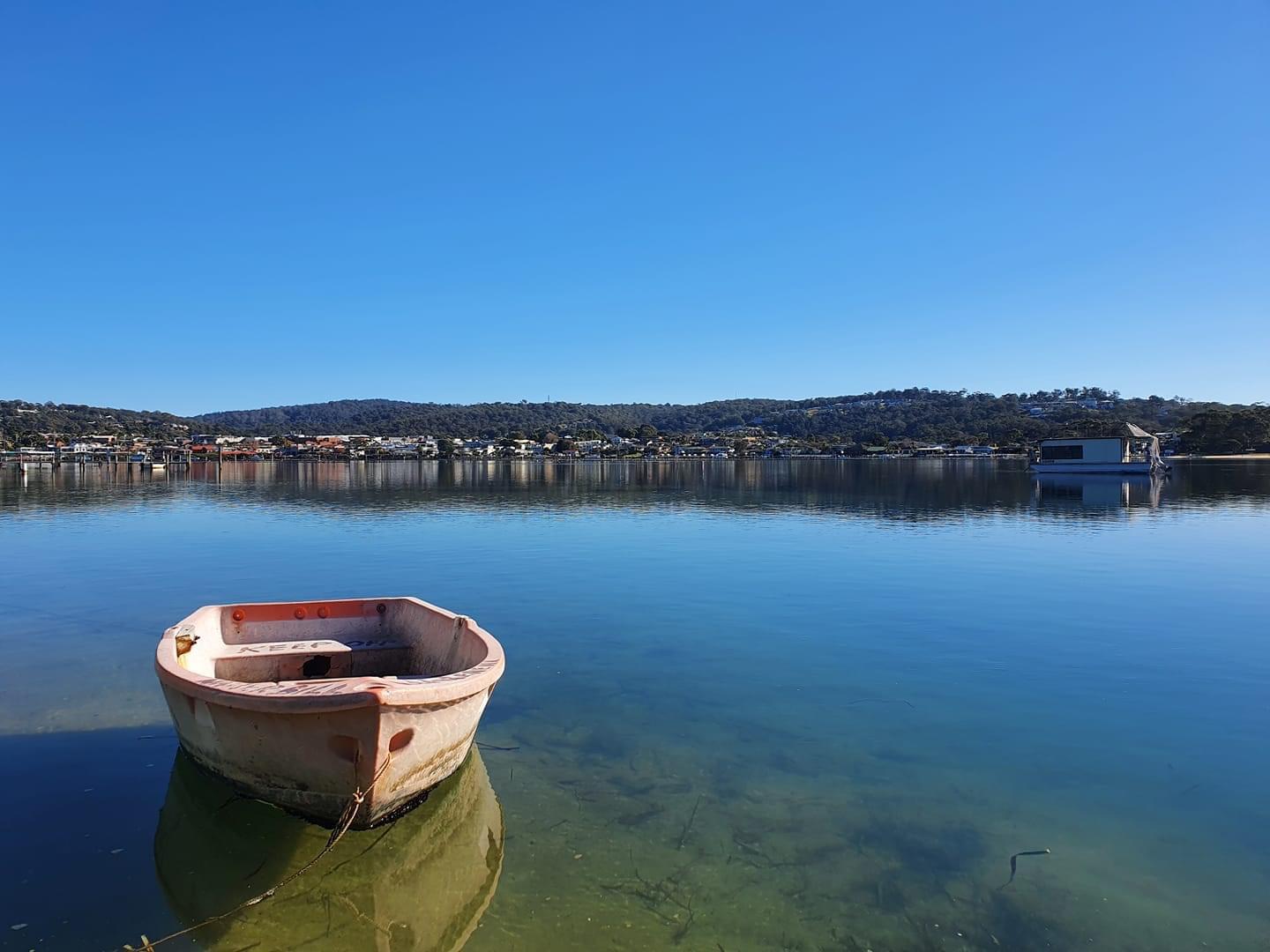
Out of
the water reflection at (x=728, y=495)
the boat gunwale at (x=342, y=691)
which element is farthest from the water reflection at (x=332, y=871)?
the water reflection at (x=728, y=495)

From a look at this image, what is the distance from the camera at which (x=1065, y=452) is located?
91.5 m

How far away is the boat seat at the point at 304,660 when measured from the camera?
11.0 meters

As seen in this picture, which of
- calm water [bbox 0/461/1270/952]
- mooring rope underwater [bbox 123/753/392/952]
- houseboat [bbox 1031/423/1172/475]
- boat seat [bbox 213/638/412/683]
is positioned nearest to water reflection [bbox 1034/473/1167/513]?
houseboat [bbox 1031/423/1172/475]

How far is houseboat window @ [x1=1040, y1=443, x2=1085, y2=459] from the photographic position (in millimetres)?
89938

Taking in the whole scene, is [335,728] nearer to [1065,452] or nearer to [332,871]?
[332,871]

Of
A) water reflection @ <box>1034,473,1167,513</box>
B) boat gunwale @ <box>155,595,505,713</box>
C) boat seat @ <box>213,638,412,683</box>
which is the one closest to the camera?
boat gunwale @ <box>155,595,505,713</box>

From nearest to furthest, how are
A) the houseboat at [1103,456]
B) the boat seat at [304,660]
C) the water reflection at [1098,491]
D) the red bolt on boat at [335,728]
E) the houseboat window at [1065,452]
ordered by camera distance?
the red bolt on boat at [335,728], the boat seat at [304,660], the water reflection at [1098,491], the houseboat at [1103,456], the houseboat window at [1065,452]

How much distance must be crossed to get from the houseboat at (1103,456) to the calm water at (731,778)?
7175 cm

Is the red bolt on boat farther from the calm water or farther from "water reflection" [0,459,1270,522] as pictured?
"water reflection" [0,459,1270,522]

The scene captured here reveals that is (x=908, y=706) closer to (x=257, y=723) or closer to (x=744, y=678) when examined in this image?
(x=744, y=678)

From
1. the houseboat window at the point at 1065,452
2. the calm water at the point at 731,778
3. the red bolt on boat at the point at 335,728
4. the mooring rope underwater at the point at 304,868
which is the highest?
the houseboat window at the point at 1065,452

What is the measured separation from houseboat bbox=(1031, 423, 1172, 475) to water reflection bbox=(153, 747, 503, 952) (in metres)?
93.7

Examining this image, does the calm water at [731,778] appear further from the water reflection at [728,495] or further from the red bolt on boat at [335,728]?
the water reflection at [728,495]

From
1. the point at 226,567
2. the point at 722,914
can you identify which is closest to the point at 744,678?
the point at 722,914
